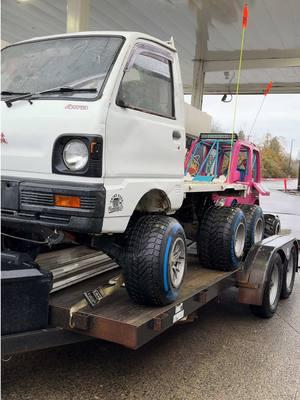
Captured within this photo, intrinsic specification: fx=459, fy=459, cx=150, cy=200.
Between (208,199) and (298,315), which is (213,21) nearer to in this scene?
(208,199)

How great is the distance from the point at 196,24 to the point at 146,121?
8787mm

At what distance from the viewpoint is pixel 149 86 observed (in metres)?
3.76

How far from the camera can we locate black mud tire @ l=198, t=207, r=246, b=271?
15.6ft

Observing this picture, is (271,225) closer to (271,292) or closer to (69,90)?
(271,292)

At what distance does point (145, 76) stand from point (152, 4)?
7.25 m

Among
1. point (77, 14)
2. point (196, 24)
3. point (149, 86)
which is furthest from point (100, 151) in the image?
point (196, 24)

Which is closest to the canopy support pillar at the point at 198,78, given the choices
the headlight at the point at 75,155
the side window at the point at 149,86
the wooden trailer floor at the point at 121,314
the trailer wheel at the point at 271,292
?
the trailer wheel at the point at 271,292

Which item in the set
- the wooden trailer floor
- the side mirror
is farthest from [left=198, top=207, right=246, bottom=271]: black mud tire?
the side mirror

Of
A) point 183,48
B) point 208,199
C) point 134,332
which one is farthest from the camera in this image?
point 183,48

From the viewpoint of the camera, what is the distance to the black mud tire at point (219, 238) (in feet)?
15.6

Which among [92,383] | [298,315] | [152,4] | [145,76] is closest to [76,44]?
[145,76]

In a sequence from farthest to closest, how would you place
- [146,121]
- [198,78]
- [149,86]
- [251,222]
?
[198,78] < [251,222] < [149,86] < [146,121]

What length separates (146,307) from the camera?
347cm

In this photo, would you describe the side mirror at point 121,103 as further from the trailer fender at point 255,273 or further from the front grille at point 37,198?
the trailer fender at point 255,273
